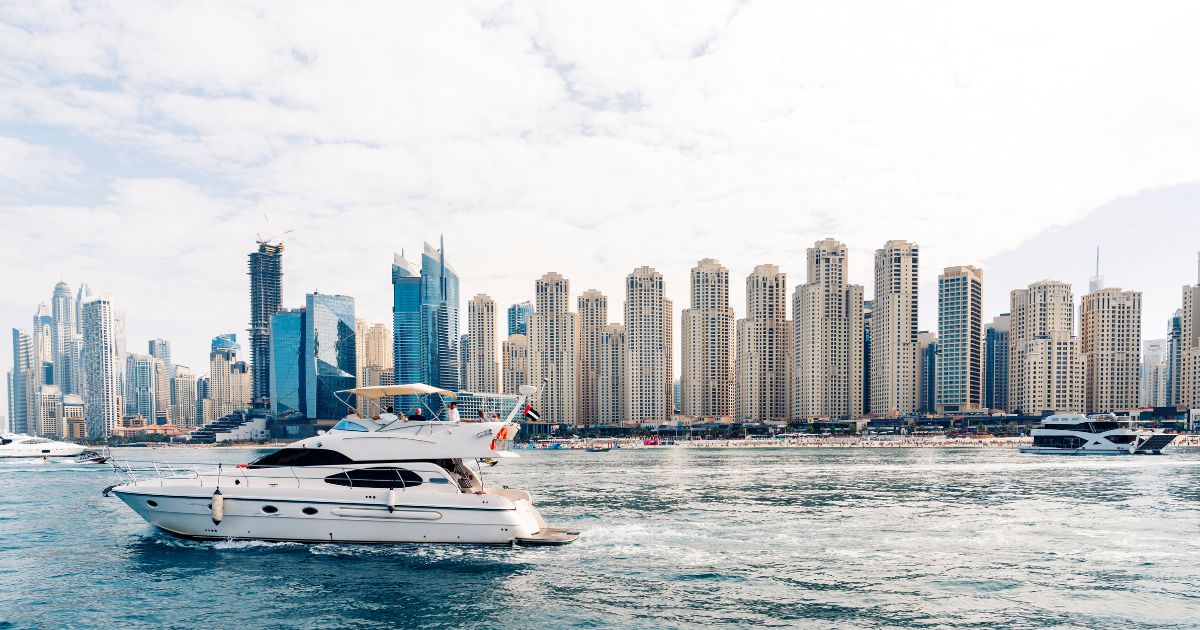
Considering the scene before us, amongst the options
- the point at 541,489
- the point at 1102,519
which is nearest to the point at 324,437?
the point at 541,489

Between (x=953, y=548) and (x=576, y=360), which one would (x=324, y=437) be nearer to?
(x=953, y=548)

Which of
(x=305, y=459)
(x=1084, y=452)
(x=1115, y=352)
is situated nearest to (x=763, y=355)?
(x=1115, y=352)

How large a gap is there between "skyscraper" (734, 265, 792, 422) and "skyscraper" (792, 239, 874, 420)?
6.72 m

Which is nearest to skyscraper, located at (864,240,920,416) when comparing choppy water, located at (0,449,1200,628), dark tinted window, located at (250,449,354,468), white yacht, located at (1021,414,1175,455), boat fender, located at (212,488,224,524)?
white yacht, located at (1021,414,1175,455)

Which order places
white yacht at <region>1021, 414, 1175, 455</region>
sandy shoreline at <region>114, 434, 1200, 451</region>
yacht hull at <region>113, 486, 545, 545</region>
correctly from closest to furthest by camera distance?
yacht hull at <region>113, 486, 545, 545</region> → white yacht at <region>1021, 414, 1175, 455</region> → sandy shoreline at <region>114, 434, 1200, 451</region>

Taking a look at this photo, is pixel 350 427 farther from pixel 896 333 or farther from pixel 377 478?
pixel 896 333

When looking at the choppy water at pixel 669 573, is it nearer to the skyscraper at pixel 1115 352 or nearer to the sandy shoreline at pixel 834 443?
the sandy shoreline at pixel 834 443

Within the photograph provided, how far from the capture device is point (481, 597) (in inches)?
693

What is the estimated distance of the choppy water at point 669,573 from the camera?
16.2 meters

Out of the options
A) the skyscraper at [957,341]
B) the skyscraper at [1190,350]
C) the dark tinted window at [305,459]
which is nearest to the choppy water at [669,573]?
the dark tinted window at [305,459]

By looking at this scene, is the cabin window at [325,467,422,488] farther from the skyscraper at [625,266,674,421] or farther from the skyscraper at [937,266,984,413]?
the skyscraper at [937,266,984,413]

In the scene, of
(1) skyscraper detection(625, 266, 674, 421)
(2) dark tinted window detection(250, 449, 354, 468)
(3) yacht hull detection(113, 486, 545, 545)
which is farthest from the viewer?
(1) skyscraper detection(625, 266, 674, 421)

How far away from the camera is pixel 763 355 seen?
19312cm

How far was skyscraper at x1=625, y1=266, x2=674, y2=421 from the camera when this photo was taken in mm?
188375
